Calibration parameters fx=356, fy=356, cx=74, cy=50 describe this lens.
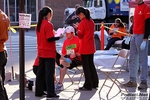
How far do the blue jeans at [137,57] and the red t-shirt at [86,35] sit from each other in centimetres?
94

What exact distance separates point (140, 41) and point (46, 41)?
6.97ft

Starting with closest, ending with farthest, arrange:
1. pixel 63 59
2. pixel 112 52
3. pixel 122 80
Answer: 1. pixel 63 59
2. pixel 122 80
3. pixel 112 52

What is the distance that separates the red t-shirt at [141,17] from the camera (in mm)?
7505

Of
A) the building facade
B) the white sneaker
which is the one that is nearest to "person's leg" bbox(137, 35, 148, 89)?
the white sneaker

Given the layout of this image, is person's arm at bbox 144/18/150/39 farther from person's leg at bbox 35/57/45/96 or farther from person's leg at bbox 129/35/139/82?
person's leg at bbox 35/57/45/96

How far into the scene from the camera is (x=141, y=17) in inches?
299

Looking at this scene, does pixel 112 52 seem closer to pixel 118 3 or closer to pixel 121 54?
pixel 121 54

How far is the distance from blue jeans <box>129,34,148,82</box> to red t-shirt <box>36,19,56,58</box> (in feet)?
6.37

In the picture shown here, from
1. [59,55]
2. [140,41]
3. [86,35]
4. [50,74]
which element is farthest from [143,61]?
[50,74]

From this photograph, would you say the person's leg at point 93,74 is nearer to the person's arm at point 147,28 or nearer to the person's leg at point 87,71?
the person's leg at point 87,71

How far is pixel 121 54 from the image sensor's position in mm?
7750

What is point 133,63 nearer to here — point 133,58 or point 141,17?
point 133,58

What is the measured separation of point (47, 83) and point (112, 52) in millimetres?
5213

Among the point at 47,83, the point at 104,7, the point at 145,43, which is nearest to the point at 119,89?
the point at 145,43
